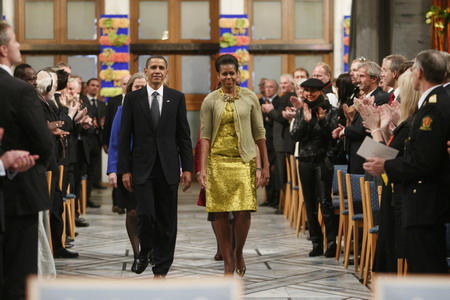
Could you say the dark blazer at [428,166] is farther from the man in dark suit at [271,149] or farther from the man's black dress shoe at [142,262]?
the man in dark suit at [271,149]

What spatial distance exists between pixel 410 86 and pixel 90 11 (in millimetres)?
11979

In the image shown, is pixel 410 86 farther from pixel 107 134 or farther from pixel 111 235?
pixel 111 235

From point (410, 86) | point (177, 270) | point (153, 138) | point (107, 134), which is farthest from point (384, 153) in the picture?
point (107, 134)

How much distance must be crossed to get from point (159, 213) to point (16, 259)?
2.42 meters

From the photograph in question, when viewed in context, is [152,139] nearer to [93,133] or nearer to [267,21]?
[93,133]

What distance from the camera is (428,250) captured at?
460 centimetres

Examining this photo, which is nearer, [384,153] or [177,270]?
[384,153]

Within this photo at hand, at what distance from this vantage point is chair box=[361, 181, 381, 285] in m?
6.34

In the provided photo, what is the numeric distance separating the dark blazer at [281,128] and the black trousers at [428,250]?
6.33m

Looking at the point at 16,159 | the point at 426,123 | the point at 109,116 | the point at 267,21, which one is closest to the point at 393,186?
the point at 426,123

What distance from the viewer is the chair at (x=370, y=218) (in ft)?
20.8

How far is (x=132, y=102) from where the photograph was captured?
260 inches

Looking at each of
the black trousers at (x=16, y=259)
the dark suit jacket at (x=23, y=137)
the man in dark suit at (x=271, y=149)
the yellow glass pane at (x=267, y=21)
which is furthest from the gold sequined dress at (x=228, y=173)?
the yellow glass pane at (x=267, y=21)

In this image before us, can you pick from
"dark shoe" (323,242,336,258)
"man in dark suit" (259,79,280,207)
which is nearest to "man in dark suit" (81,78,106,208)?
"man in dark suit" (259,79,280,207)
